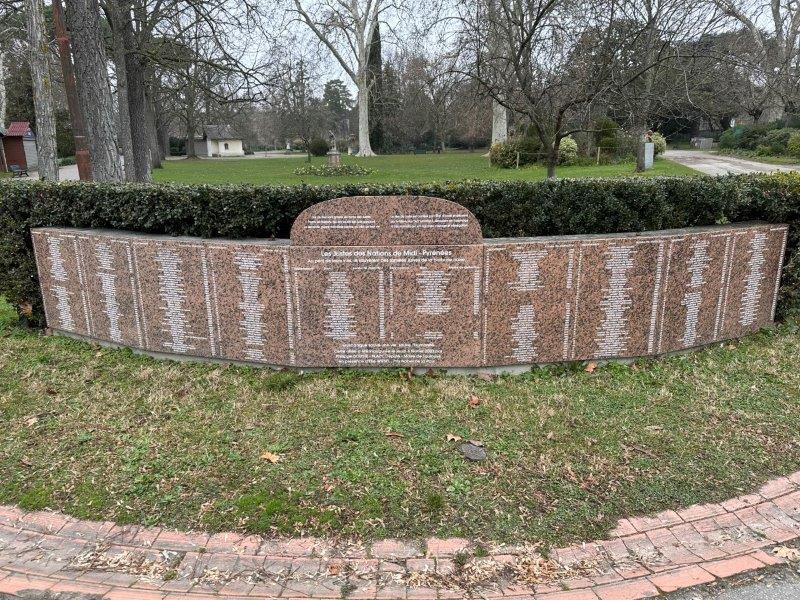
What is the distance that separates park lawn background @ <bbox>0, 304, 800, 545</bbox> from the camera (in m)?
3.55

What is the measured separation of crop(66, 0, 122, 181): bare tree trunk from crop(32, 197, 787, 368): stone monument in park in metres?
3.85

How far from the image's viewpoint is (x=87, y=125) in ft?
28.8

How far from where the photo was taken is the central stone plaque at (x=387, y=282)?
17.0 ft

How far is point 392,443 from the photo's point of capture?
427cm

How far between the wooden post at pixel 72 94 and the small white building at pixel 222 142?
217ft

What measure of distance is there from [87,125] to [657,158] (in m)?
27.1

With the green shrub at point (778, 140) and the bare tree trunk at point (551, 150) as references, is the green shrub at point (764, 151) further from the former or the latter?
the bare tree trunk at point (551, 150)

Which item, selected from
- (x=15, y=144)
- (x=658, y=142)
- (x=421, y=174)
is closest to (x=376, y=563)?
(x=421, y=174)

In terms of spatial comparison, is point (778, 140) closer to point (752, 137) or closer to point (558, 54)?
point (752, 137)

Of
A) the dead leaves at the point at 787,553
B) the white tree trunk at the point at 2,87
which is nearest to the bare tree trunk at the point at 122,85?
the dead leaves at the point at 787,553

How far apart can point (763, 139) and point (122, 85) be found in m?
35.4

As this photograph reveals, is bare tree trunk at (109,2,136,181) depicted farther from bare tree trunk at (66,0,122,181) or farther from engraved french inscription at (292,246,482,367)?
engraved french inscription at (292,246,482,367)

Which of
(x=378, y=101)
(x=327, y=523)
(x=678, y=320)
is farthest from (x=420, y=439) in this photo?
(x=378, y=101)

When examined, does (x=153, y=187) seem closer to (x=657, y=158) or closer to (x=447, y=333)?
(x=447, y=333)
